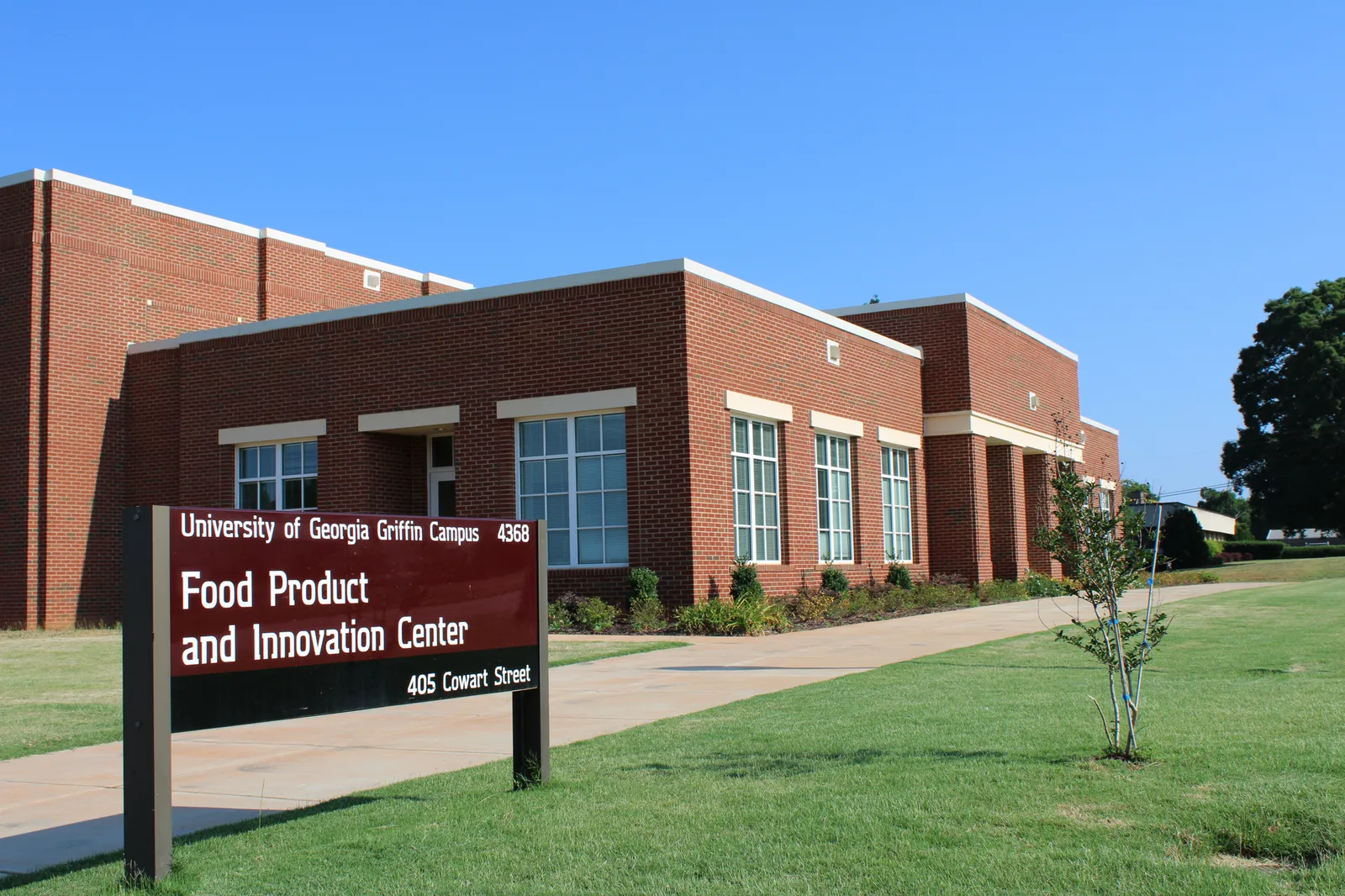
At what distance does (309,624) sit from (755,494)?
16000 mm

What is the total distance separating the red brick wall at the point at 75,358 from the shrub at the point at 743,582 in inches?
467

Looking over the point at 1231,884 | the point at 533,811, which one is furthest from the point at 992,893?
the point at 533,811

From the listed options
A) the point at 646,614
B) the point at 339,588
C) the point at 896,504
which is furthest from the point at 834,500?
the point at 339,588

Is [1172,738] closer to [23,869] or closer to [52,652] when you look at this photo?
[23,869]

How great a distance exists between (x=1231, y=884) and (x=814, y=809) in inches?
74.7

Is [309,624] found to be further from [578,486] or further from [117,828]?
[578,486]

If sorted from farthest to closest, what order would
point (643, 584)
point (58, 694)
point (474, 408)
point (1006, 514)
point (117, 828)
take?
point (1006, 514), point (474, 408), point (643, 584), point (58, 694), point (117, 828)

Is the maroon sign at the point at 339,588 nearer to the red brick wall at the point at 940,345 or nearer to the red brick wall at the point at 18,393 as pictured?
the red brick wall at the point at 18,393

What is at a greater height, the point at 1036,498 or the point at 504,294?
the point at 504,294

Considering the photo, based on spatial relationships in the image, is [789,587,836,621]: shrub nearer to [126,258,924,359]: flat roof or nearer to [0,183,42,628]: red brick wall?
[126,258,924,359]: flat roof

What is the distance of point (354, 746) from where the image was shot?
894cm

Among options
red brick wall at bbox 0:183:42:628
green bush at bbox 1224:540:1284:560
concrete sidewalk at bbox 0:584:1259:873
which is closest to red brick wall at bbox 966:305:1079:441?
concrete sidewalk at bbox 0:584:1259:873

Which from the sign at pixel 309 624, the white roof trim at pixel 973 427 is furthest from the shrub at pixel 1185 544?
the sign at pixel 309 624

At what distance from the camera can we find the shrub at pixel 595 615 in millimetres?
18656
